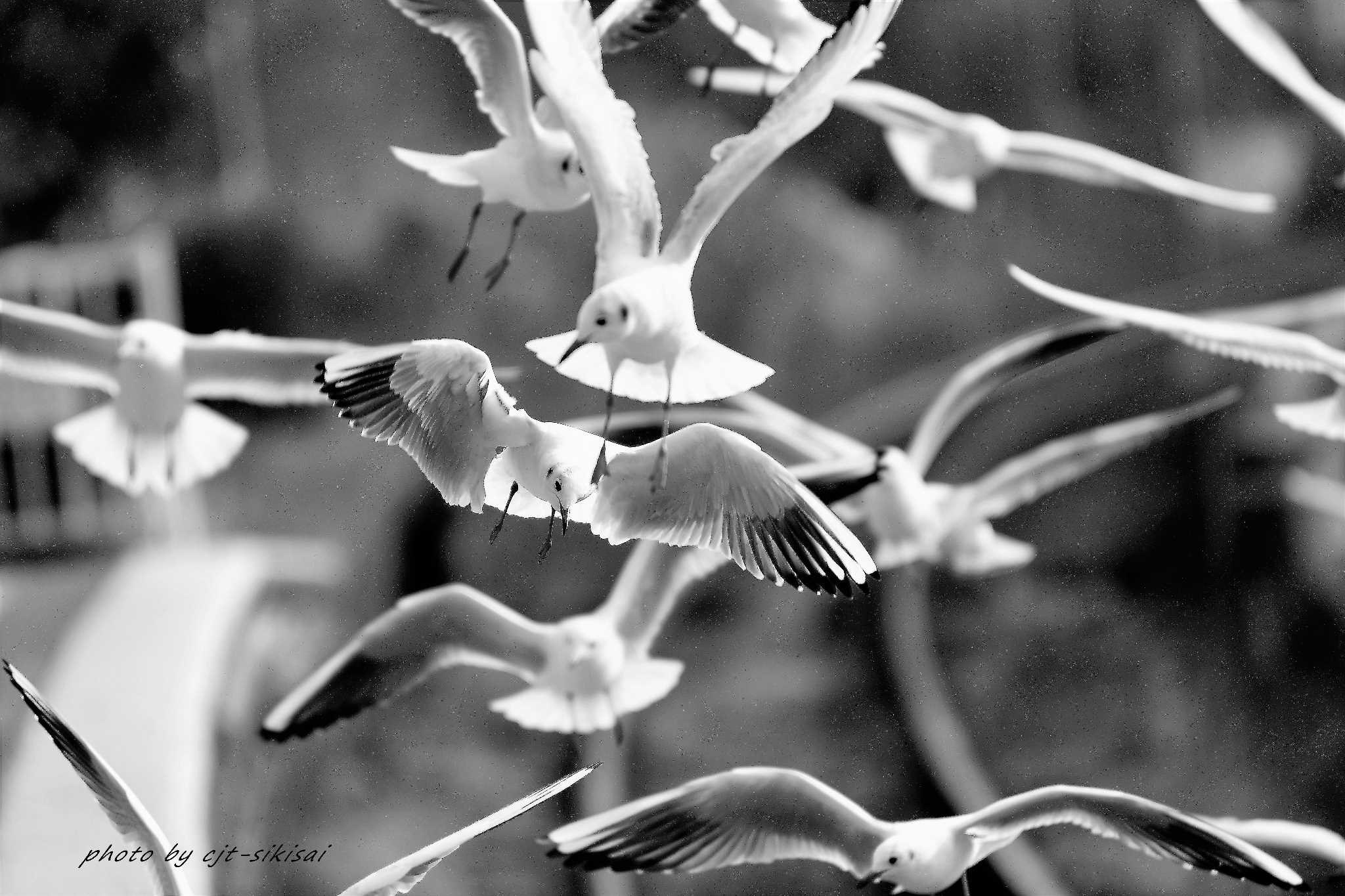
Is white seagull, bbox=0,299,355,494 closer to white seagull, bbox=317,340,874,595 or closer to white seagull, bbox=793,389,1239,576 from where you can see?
white seagull, bbox=317,340,874,595

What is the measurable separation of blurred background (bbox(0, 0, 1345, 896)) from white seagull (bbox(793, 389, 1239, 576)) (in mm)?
21

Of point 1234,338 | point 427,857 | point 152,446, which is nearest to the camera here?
point 427,857

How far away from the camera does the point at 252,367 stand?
48.2 inches

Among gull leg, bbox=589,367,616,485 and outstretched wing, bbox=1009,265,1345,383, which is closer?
gull leg, bbox=589,367,616,485

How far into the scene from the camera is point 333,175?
1.40 m

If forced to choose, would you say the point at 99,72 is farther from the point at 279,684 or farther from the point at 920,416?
the point at 920,416

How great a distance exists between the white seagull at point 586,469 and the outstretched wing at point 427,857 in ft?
0.64

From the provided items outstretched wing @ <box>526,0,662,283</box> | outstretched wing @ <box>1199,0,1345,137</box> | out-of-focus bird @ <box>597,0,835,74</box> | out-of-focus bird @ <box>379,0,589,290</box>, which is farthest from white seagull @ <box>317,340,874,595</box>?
outstretched wing @ <box>1199,0,1345,137</box>

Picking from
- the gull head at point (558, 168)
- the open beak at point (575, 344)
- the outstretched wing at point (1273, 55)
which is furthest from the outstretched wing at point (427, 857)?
the outstretched wing at point (1273, 55)

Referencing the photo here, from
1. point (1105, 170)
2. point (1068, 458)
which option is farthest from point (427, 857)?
point (1105, 170)

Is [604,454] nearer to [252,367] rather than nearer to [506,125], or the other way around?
[506,125]

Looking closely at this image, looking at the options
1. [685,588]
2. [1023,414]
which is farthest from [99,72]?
[1023,414]

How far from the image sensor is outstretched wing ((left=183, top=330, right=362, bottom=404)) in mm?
1216

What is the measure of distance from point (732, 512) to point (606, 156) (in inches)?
9.8
